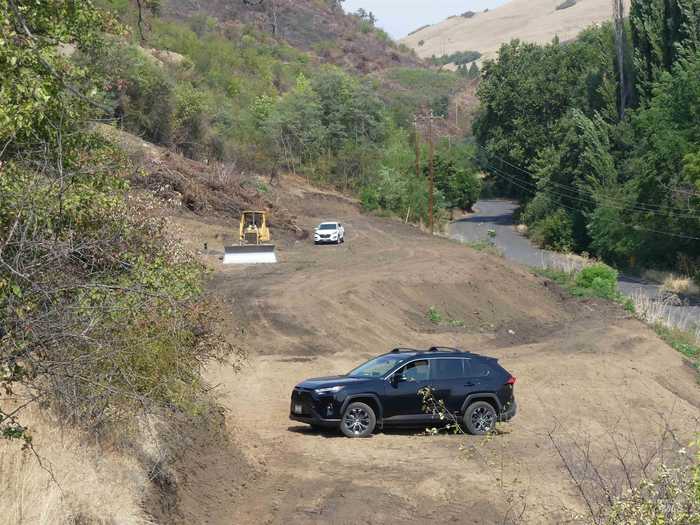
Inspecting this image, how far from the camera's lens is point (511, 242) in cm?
8562

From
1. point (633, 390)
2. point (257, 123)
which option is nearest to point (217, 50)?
point (257, 123)

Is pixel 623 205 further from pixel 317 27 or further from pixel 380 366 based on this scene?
pixel 317 27

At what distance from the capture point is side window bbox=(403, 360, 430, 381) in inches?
787

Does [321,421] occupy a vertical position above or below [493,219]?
above

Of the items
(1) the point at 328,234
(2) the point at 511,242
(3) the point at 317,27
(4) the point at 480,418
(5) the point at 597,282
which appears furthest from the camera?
(3) the point at 317,27

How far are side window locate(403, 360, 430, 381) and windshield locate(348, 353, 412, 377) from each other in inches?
9.0

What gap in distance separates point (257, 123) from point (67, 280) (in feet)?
245

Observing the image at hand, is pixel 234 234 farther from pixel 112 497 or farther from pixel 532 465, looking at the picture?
pixel 112 497

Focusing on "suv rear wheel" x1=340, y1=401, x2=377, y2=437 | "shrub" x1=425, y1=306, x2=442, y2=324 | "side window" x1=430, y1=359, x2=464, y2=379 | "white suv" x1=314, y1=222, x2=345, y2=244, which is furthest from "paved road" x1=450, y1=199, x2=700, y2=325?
"suv rear wheel" x1=340, y1=401, x2=377, y2=437

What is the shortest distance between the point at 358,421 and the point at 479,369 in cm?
284

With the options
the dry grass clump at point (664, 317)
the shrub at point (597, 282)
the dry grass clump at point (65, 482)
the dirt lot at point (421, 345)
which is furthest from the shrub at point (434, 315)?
the dry grass clump at point (65, 482)

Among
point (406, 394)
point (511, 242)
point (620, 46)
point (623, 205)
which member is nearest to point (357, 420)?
point (406, 394)

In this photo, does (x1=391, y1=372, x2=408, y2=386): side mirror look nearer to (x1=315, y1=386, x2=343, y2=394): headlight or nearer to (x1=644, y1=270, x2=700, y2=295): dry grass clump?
(x1=315, y1=386, x2=343, y2=394): headlight

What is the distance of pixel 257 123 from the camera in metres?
83.9
